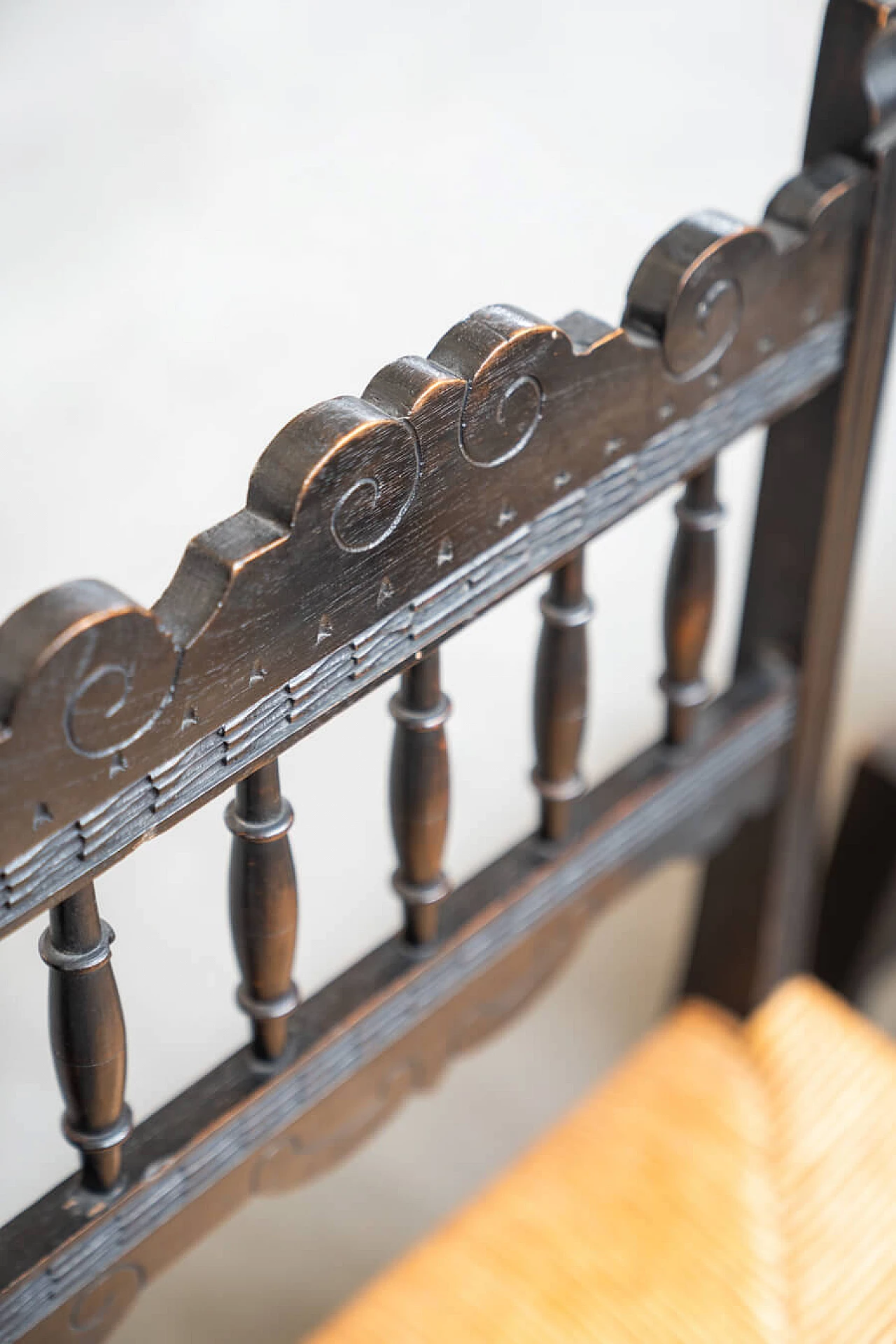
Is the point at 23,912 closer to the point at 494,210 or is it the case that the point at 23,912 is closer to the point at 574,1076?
the point at 494,210

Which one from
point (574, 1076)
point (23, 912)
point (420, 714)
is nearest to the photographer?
point (23, 912)

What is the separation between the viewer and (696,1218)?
26.7 inches

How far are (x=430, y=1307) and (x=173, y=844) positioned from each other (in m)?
0.24

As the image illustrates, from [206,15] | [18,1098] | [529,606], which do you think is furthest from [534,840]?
[206,15]

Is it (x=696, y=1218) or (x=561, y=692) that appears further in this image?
(x=696, y=1218)

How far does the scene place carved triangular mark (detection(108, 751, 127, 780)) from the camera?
377 mm

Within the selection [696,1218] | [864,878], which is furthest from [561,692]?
[864,878]

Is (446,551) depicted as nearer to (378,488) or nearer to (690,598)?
(378,488)

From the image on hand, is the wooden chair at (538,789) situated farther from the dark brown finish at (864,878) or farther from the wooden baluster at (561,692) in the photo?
the dark brown finish at (864,878)

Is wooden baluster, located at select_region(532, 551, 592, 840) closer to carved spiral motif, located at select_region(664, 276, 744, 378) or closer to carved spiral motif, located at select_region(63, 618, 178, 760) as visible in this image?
carved spiral motif, located at select_region(664, 276, 744, 378)

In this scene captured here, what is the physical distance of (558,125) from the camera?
25.2 inches

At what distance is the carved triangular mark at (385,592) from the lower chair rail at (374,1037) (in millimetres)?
202

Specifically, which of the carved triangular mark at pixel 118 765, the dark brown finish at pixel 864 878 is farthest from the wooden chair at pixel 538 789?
the dark brown finish at pixel 864 878

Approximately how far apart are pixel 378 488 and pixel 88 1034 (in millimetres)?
186
